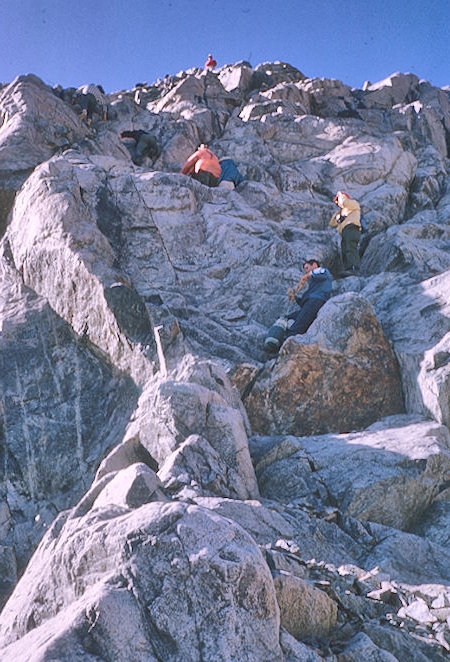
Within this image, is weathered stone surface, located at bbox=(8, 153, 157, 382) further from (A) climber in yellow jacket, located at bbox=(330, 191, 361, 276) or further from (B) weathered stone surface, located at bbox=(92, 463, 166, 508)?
(A) climber in yellow jacket, located at bbox=(330, 191, 361, 276)

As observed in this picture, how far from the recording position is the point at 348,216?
57.7 feet

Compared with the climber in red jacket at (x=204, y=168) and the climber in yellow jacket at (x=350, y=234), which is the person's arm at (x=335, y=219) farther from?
the climber in red jacket at (x=204, y=168)

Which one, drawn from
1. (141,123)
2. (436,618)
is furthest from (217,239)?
(141,123)

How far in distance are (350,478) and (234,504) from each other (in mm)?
2756

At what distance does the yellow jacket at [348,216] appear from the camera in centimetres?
1753

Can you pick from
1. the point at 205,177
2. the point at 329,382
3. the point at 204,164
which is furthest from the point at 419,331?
the point at 204,164

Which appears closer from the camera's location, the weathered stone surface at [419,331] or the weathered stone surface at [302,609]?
the weathered stone surface at [302,609]

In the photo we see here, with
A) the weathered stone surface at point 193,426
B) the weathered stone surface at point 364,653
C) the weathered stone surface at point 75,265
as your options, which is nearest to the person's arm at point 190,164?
the weathered stone surface at point 75,265

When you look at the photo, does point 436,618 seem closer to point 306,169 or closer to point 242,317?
point 242,317

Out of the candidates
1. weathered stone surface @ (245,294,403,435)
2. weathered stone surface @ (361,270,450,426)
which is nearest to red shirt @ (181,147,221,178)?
weathered stone surface @ (361,270,450,426)

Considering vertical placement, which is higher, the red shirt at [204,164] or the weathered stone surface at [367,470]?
the red shirt at [204,164]

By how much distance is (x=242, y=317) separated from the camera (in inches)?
571

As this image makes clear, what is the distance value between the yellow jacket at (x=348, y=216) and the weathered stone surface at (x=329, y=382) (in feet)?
19.0

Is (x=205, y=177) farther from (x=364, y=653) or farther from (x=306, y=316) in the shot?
(x=364, y=653)
